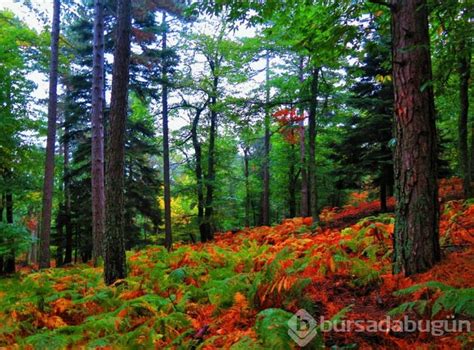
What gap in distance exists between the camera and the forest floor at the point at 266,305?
126 inches

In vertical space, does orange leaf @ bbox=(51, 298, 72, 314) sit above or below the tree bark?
below

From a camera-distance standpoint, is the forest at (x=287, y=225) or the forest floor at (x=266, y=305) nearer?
the forest floor at (x=266, y=305)

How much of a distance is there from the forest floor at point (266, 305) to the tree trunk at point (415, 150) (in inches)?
13.2

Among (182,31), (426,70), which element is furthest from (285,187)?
(426,70)

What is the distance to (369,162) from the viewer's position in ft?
37.6

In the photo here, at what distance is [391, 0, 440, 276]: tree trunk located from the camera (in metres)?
4.35

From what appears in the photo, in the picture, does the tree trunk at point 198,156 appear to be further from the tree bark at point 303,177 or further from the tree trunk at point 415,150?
the tree trunk at point 415,150

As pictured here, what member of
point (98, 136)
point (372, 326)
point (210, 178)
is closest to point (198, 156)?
point (210, 178)

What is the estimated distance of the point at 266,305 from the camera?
14.0 ft

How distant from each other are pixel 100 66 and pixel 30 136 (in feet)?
23.8

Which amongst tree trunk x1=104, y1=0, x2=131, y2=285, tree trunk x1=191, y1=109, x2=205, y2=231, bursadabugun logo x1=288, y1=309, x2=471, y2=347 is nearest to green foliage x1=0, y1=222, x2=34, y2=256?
tree trunk x1=104, y1=0, x2=131, y2=285

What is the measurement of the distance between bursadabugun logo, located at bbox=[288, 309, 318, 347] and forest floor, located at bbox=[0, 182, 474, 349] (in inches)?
1.9

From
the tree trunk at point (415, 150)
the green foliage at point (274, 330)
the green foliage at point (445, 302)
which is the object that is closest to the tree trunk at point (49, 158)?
the green foliage at point (274, 330)

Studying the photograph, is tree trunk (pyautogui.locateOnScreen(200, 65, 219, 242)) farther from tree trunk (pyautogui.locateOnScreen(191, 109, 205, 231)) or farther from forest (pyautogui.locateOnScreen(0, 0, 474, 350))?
forest (pyautogui.locateOnScreen(0, 0, 474, 350))
